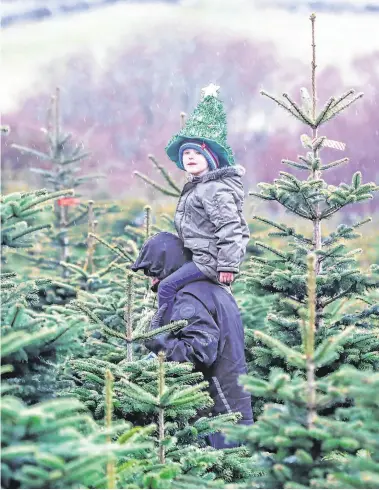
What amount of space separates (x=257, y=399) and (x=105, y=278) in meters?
2.30

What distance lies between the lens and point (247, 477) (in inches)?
163

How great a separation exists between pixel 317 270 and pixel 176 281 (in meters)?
1.10

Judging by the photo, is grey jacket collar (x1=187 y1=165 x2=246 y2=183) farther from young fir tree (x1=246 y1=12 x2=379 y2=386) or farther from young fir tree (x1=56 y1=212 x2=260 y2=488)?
young fir tree (x1=56 y1=212 x2=260 y2=488)

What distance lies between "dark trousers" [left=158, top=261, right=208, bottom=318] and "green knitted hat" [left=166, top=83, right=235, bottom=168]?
75 cm

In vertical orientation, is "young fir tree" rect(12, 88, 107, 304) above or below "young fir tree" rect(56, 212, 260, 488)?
above

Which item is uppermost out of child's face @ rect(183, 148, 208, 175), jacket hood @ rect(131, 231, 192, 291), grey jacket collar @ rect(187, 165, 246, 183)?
child's face @ rect(183, 148, 208, 175)

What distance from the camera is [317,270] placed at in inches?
211

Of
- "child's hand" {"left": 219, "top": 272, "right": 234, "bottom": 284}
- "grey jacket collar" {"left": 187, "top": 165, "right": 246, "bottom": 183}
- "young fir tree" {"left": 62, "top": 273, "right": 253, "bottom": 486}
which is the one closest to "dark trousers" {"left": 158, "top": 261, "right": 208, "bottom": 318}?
"child's hand" {"left": 219, "top": 272, "right": 234, "bottom": 284}

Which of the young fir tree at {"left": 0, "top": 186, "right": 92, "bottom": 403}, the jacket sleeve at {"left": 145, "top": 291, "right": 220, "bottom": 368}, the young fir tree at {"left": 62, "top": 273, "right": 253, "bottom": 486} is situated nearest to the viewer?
the young fir tree at {"left": 0, "top": 186, "right": 92, "bottom": 403}

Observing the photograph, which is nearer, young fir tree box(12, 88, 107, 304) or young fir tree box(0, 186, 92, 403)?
young fir tree box(0, 186, 92, 403)

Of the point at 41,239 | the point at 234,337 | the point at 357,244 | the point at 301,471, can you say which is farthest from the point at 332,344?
the point at 357,244

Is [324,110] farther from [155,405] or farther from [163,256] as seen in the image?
[155,405]

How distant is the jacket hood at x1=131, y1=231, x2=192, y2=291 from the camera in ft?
16.3

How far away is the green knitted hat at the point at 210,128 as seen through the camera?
4.94 m
